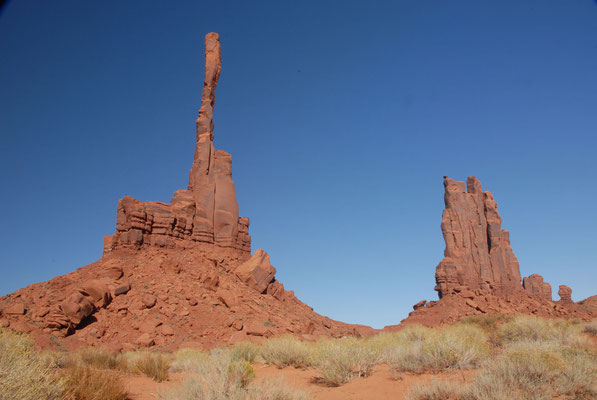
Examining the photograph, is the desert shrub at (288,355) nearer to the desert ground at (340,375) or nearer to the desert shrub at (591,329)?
the desert ground at (340,375)

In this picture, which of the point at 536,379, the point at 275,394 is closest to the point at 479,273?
the point at 536,379

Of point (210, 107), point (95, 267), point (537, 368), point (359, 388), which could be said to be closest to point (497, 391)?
point (537, 368)

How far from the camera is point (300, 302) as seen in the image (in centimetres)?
4119

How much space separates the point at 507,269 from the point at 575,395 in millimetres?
59798

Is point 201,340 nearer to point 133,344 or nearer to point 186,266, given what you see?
point 133,344

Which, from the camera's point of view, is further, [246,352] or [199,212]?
[199,212]

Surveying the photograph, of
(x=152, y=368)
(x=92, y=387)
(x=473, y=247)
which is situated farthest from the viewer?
(x=473, y=247)

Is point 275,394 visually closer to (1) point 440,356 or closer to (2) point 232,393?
(2) point 232,393

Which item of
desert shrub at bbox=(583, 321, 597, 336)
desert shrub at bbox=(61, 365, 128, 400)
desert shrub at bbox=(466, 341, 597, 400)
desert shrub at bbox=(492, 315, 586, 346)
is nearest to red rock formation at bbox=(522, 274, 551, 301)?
desert shrub at bbox=(583, 321, 597, 336)

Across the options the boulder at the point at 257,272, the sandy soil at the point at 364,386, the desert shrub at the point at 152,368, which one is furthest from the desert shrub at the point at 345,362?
the boulder at the point at 257,272

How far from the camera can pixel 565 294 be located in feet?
209

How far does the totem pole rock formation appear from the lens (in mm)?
36594

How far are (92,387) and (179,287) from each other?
992 inches

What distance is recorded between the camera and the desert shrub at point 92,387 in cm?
788
